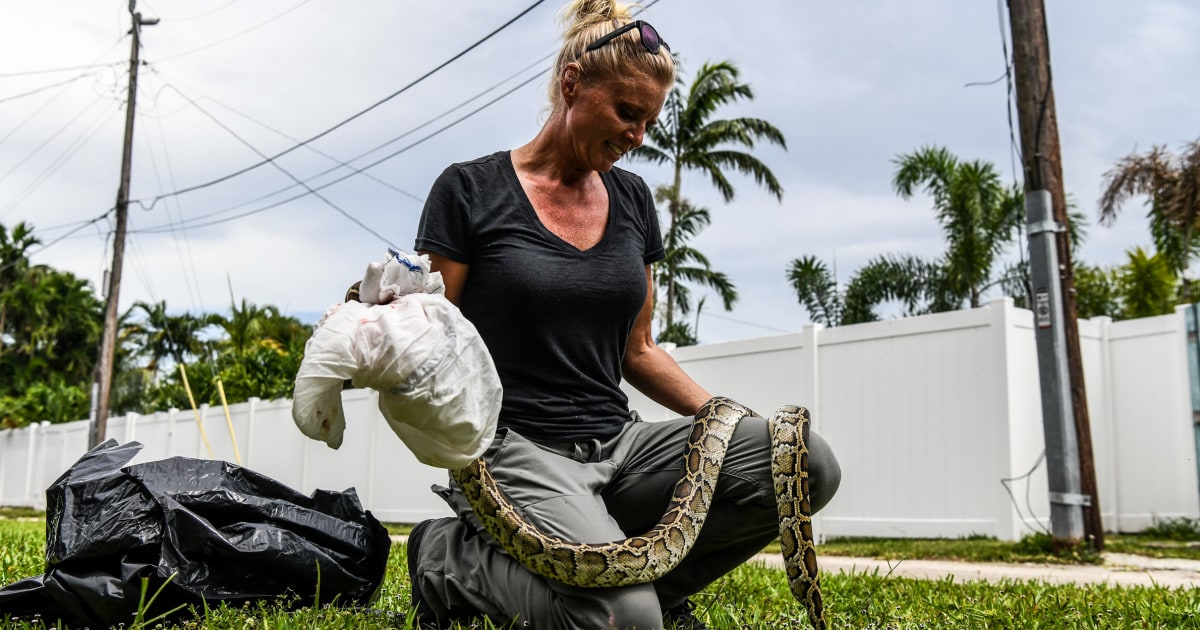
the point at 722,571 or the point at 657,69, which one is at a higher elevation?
the point at 657,69

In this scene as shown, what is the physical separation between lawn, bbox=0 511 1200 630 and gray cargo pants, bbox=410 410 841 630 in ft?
0.51

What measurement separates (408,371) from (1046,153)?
721cm

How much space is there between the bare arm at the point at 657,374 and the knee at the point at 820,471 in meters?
0.57

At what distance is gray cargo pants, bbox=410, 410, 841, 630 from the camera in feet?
9.50

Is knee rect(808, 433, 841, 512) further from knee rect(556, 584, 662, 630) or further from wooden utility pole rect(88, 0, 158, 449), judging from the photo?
wooden utility pole rect(88, 0, 158, 449)

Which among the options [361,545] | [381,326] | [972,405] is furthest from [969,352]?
[381,326]

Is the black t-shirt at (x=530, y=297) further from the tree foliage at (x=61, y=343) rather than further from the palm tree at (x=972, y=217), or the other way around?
the tree foliage at (x=61, y=343)

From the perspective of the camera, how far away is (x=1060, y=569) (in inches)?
277

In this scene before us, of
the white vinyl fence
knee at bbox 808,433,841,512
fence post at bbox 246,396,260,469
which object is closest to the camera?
knee at bbox 808,433,841,512

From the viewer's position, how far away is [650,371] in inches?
143

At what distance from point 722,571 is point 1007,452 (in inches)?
251

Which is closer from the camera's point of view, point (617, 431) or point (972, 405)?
point (617, 431)

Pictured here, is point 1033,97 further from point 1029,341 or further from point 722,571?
point 722,571

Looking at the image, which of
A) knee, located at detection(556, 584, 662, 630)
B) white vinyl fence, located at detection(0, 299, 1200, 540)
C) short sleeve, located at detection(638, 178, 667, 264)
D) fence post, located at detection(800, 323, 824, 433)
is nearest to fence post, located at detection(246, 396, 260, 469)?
white vinyl fence, located at detection(0, 299, 1200, 540)
